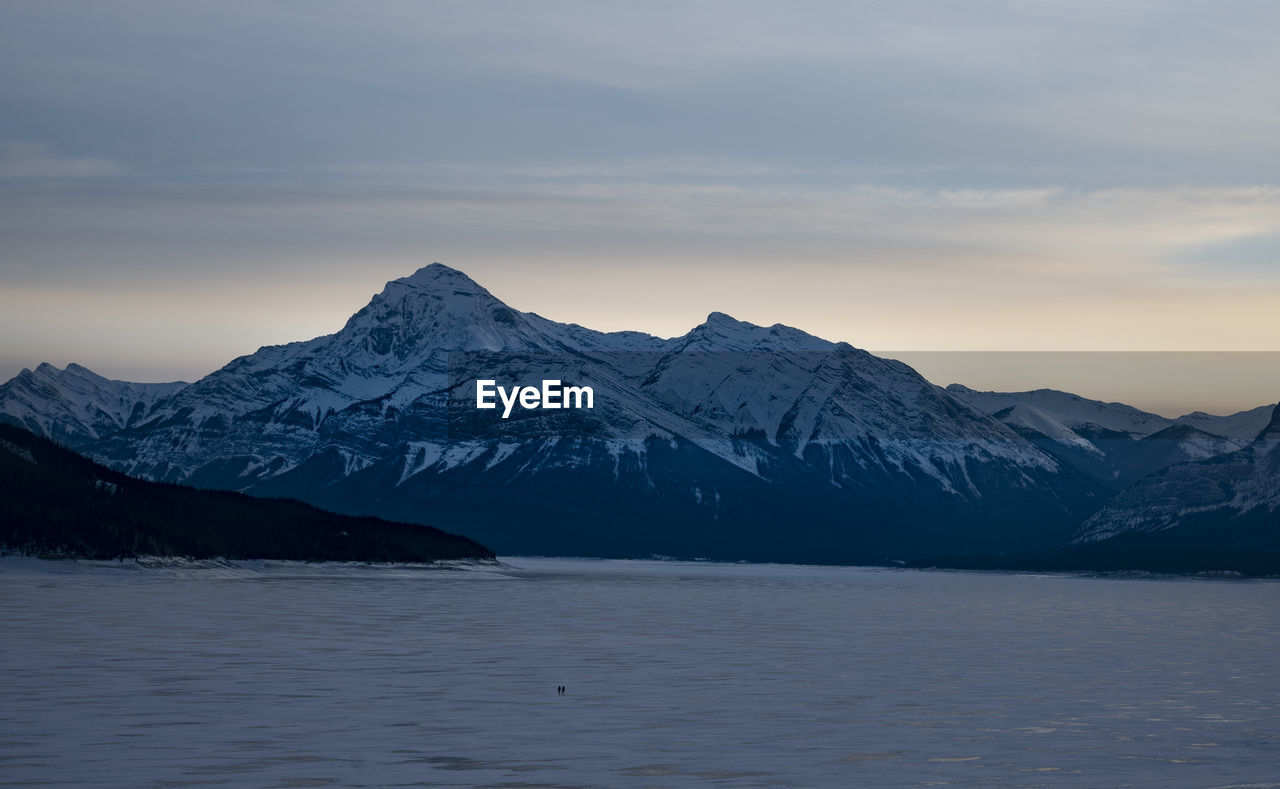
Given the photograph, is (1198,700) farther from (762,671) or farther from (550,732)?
(550,732)

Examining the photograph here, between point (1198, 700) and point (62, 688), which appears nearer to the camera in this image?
point (62, 688)

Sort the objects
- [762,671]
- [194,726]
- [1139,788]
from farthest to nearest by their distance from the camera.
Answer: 1. [762,671]
2. [194,726]
3. [1139,788]

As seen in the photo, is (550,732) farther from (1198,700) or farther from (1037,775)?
(1198,700)

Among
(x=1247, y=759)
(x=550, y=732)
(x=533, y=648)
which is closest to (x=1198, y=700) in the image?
(x=1247, y=759)

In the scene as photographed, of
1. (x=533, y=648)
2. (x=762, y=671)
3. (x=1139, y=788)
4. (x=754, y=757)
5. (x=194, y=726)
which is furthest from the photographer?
(x=533, y=648)

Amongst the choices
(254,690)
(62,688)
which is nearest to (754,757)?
(254,690)

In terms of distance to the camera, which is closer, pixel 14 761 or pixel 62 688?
pixel 14 761
